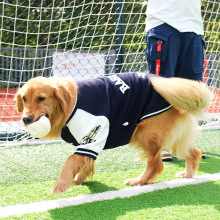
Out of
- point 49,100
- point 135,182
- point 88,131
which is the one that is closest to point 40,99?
point 49,100

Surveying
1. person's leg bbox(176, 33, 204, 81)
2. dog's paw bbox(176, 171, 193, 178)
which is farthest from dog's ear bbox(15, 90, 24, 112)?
person's leg bbox(176, 33, 204, 81)

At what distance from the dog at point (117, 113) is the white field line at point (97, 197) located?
11cm

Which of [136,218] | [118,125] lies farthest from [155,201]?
[118,125]

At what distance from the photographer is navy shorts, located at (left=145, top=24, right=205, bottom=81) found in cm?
335

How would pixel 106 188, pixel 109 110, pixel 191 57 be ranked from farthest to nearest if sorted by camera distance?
pixel 191 57, pixel 106 188, pixel 109 110

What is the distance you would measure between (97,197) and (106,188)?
23 cm

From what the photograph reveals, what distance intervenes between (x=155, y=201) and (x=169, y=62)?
138 cm

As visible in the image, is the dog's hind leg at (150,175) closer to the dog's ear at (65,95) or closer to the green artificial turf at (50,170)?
the green artificial turf at (50,170)

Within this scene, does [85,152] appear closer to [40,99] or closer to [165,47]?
[40,99]

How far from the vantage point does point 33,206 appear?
242 cm

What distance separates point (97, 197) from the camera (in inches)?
103

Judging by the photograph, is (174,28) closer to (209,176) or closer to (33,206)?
(209,176)

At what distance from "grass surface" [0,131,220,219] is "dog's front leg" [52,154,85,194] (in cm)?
14

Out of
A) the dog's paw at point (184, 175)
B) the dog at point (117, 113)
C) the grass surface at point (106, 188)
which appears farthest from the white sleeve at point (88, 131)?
the dog's paw at point (184, 175)
